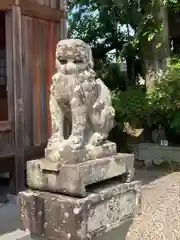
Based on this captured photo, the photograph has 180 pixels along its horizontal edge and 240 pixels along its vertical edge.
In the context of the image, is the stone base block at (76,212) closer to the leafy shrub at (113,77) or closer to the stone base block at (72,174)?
the stone base block at (72,174)

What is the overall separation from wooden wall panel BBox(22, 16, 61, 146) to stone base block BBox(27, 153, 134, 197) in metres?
3.33

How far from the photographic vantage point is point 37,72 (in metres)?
6.32

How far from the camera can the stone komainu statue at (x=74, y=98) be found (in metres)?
2.83

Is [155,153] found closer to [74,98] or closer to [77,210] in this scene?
[74,98]

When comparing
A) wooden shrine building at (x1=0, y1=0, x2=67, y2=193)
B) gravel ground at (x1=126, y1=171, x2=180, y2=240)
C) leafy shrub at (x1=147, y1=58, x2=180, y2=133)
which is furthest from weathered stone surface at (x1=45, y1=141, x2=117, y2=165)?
leafy shrub at (x1=147, y1=58, x2=180, y2=133)

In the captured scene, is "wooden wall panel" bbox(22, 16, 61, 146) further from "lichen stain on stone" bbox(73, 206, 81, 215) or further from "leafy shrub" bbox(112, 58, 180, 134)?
"lichen stain on stone" bbox(73, 206, 81, 215)

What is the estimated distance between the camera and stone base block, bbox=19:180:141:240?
265 centimetres

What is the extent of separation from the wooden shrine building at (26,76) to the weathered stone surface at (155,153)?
3.40 metres

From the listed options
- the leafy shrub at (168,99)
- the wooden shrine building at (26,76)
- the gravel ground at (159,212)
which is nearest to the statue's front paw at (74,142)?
the gravel ground at (159,212)

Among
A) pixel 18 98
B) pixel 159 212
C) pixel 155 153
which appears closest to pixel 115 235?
pixel 159 212

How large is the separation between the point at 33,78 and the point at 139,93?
3465 mm

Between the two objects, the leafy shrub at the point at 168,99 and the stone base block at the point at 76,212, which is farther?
the leafy shrub at the point at 168,99

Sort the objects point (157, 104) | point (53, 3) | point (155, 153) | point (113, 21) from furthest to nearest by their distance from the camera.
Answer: point (113, 21)
point (155, 153)
point (157, 104)
point (53, 3)

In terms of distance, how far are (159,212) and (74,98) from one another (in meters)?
3.25
